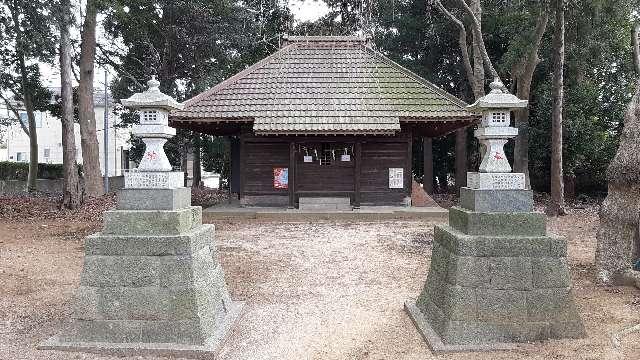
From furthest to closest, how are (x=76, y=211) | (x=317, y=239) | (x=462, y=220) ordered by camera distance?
(x=76, y=211)
(x=317, y=239)
(x=462, y=220)

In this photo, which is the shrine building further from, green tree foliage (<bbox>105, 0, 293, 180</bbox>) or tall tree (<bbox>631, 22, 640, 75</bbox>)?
tall tree (<bbox>631, 22, 640, 75</bbox>)

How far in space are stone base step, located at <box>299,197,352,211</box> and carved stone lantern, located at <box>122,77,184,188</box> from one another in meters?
10.3

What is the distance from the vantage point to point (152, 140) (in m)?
5.19

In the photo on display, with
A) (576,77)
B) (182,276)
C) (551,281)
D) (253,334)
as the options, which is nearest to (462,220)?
(551,281)

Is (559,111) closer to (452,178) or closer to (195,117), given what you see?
(195,117)

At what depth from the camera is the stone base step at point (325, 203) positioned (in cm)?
1552

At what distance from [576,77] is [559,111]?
582 centimetres

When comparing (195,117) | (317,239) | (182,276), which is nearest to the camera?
(182,276)

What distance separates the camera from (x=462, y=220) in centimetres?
531

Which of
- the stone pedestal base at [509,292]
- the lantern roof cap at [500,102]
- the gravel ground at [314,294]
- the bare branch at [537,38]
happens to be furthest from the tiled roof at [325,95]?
the stone pedestal base at [509,292]

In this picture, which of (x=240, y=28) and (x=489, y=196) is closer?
(x=489, y=196)

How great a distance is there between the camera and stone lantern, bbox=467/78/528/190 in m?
5.14

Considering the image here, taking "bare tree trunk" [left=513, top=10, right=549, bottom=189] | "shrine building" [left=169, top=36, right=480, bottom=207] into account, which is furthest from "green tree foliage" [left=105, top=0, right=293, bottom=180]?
"bare tree trunk" [left=513, top=10, right=549, bottom=189]

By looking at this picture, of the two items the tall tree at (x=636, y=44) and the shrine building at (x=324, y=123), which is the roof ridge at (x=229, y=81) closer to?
the shrine building at (x=324, y=123)
